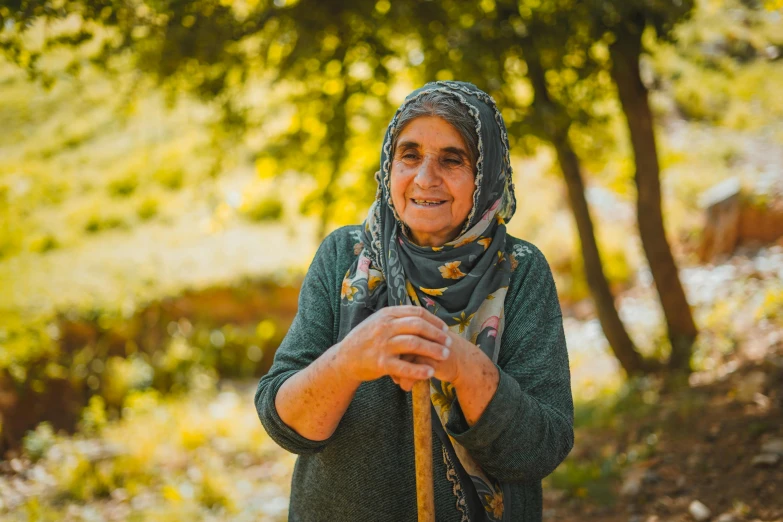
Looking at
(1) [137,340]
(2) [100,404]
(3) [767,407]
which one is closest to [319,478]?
(3) [767,407]

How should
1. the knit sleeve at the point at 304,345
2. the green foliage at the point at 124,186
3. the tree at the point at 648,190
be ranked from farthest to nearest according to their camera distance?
the green foliage at the point at 124,186, the tree at the point at 648,190, the knit sleeve at the point at 304,345

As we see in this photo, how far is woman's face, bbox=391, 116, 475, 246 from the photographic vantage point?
1791 mm

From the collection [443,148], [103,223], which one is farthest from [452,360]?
[103,223]

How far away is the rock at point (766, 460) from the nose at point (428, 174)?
2714 mm

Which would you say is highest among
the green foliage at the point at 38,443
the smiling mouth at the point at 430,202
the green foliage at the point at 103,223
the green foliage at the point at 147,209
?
the green foliage at the point at 147,209

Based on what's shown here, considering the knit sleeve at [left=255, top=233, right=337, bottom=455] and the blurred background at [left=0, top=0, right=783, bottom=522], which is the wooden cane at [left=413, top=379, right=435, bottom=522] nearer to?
the knit sleeve at [left=255, top=233, right=337, bottom=455]

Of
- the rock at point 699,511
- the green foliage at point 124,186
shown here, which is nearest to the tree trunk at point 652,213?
the rock at point 699,511

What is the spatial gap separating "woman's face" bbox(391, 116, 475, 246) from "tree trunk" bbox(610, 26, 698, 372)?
3.01m

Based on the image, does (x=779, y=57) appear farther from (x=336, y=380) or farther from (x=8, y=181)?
(x=8, y=181)

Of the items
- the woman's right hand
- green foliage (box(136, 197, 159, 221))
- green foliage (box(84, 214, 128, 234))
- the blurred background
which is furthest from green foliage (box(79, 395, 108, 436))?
the woman's right hand

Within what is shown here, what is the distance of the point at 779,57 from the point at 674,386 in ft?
7.96

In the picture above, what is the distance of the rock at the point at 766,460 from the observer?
3.33 meters

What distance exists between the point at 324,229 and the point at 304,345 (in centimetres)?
369

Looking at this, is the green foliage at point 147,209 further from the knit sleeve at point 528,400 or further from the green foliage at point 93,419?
the knit sleeve at point 528,400
